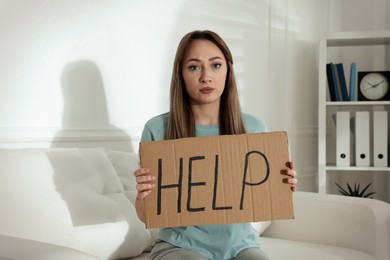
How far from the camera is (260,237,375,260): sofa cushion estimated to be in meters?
2.01

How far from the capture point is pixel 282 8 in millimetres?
3650

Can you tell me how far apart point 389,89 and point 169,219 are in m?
2.37

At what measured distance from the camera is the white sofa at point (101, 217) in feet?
5.52

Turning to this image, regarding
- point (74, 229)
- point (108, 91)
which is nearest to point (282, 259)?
point (74, 229)

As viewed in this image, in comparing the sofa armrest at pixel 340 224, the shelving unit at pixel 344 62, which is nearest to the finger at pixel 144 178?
the sofa armrest at pixel 340 224

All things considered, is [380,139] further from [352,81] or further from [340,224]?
[340,224]

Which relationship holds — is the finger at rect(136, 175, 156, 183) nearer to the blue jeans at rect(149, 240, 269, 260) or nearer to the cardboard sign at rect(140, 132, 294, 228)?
the cardboard sign at rect(140, 132, 294, 228)

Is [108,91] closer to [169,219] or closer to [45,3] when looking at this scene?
[45,3]

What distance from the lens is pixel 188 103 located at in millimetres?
1875

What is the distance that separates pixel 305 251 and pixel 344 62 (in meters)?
2.07

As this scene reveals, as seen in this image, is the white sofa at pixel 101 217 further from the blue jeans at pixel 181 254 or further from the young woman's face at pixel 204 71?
the young woman's face at pixel 204 71

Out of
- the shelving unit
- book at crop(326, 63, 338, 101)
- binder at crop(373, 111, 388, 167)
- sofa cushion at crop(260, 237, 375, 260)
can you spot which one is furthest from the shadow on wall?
binder at crop(373, 111, 388, 167)

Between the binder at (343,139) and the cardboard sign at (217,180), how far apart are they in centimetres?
201

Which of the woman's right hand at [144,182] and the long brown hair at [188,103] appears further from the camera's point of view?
the long brown hair at [188,103]
